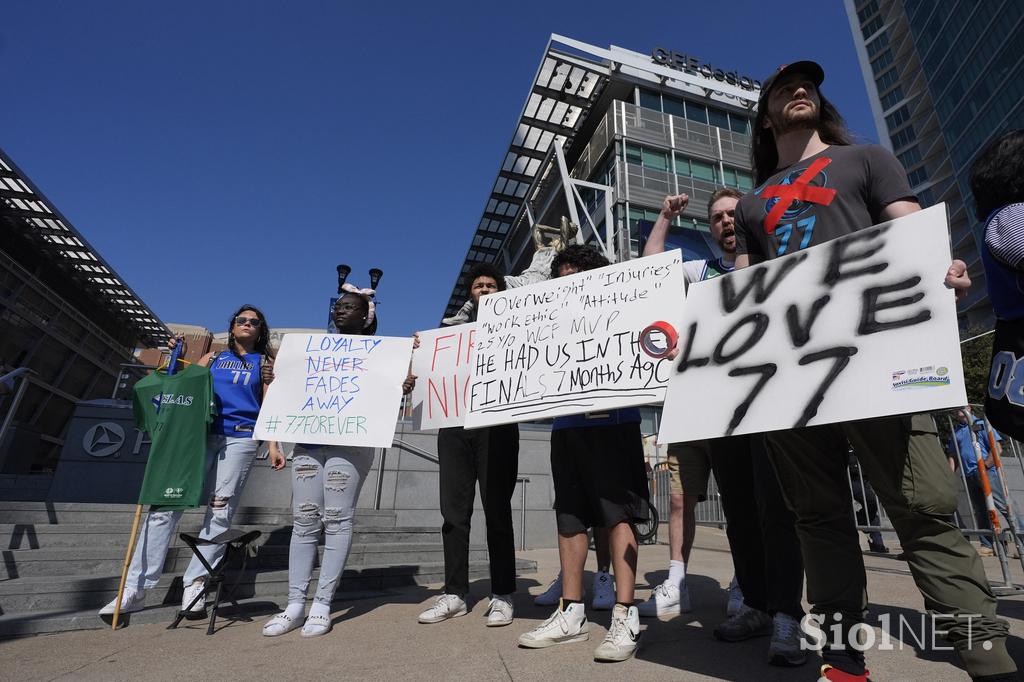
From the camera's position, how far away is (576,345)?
2852 millimetres

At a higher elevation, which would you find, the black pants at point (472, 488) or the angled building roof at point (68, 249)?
the angled building roof at point (68, 249)

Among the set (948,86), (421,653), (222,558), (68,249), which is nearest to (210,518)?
(222,558)

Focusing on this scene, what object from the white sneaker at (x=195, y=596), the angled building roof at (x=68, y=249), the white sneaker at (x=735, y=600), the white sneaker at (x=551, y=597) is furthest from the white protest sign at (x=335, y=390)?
the angled building roof at (x=68, y=249)

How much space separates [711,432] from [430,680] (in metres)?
1.47

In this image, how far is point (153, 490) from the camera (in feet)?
11.2

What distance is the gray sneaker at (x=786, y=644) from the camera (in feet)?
6.72

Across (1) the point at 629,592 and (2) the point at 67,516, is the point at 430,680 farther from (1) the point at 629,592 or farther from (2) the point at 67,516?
(2) the point at 67,516

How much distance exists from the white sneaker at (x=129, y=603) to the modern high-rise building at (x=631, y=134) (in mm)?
23511

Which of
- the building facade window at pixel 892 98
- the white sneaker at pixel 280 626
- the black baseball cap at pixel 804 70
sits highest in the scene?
the building facade window at pixel 892 98

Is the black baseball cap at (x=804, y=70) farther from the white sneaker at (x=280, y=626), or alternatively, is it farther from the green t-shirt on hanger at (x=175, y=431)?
the green t-shirt on hanger at (x=175, y=431)

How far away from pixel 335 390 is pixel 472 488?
45.2 inches

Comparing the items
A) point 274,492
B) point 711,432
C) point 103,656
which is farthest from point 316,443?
point 274,492

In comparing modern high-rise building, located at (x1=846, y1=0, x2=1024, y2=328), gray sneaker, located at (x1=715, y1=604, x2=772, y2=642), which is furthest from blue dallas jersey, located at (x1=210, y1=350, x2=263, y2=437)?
modern high-rise building, located at (x1=846, y1=0, x2=1024, y2=328)

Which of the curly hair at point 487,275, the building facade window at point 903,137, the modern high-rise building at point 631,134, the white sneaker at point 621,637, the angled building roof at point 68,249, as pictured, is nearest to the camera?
the white sneaker at point 621,637
